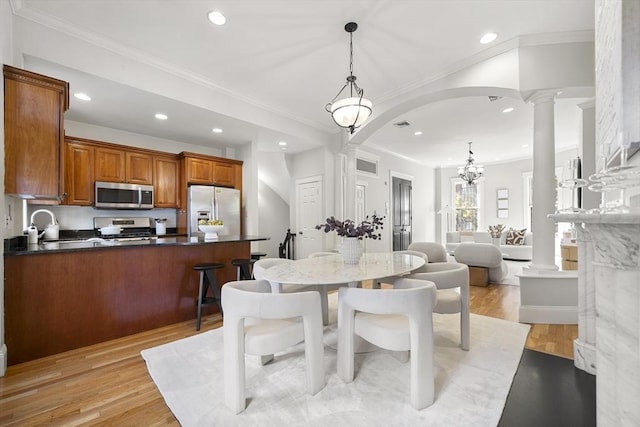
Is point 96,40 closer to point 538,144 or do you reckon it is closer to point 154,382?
point 154,382

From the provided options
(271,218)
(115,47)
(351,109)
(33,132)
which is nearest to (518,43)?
(351,109)

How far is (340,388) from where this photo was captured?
186 centimetres

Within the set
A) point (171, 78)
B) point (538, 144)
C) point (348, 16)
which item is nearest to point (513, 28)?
point (538, 144)

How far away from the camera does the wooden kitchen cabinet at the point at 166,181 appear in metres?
4.85

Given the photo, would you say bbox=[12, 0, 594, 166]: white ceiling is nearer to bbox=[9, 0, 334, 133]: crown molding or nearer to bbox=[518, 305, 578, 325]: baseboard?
bbox=[9, 0, 334, 133]: crown molding

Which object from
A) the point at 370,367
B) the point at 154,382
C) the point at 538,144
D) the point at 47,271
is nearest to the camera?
the point at 154,382

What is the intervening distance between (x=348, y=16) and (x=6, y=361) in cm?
405

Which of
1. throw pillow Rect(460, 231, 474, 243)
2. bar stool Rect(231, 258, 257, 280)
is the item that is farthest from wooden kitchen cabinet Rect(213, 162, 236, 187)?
throw pillow Rect(460, 231, 474, 243)

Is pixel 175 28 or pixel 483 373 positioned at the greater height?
pixel 175 28

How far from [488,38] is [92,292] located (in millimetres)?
4666

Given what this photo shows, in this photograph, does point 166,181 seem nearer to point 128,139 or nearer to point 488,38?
point 128,139

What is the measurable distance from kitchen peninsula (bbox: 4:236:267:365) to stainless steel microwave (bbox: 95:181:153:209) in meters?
1.79

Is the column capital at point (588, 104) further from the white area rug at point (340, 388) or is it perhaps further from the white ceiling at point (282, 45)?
the white area rug at point (340, 388)

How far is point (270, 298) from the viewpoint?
1604 millimetres
